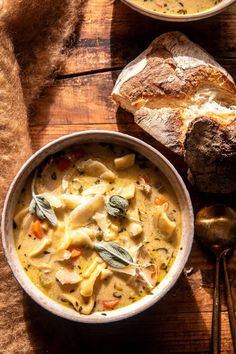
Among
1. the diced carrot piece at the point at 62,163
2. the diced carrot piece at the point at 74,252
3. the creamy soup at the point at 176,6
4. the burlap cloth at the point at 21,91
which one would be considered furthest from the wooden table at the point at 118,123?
the diced carrot piece at the point at 74,252

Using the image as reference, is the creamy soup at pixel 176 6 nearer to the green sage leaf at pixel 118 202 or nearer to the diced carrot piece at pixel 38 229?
the green sage leaf at pixel 118 202

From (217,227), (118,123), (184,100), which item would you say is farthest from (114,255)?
(184,100)

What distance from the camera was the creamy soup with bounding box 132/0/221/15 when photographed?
13.9ft

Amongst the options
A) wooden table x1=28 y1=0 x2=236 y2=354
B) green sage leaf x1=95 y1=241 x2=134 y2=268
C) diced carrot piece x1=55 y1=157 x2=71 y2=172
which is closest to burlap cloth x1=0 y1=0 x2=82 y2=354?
wooden table x1=28 y1=0 x2=236 y2=354

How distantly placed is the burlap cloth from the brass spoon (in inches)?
35.4

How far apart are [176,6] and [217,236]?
1.33m

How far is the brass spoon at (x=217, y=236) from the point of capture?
4.16 metres

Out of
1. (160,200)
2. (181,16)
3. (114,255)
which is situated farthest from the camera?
(181,16)

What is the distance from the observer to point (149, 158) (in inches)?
159

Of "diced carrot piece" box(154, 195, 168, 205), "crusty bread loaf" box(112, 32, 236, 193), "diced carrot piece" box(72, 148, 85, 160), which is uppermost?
"crusty bread loaf" box(112, 32, 236, 193)

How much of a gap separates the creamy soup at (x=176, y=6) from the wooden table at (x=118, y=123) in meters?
0.16

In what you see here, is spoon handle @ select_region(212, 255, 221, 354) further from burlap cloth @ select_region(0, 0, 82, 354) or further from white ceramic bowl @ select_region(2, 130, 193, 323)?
burlap cloth @ select_region(0, 0, 82, 354)

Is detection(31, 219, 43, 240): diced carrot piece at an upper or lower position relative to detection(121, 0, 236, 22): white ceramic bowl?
lower

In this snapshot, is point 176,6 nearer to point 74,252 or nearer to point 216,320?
point 74,252
